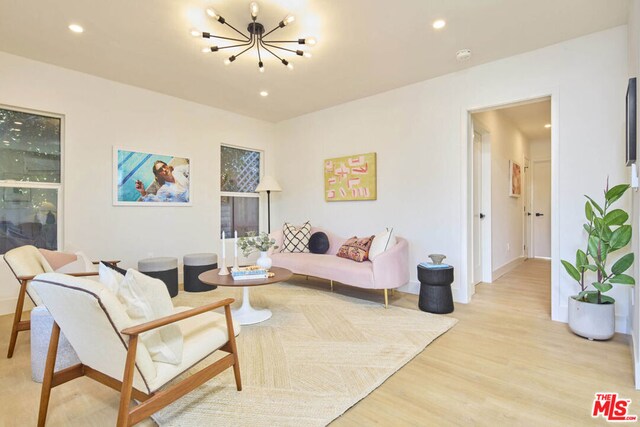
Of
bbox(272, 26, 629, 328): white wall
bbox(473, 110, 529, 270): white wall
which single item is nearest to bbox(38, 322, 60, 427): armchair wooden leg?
bbox(272, 26, 629, 328): white wall

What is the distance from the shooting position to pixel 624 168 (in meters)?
2.70

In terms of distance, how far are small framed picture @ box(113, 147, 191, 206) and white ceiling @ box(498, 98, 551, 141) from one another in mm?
4803

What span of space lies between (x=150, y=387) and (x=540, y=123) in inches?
261

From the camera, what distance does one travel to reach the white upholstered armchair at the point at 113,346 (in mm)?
1250

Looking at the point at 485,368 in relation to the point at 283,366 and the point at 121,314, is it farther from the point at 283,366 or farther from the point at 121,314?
the point at 121,314

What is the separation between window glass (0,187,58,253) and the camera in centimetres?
328

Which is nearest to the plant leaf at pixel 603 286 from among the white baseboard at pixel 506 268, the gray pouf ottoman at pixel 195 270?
the white baseboard at pixel 506 268

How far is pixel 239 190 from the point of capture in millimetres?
5387

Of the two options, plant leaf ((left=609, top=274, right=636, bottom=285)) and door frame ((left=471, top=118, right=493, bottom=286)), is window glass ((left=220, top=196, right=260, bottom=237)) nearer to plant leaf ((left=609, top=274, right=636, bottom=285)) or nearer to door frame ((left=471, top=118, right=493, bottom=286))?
door frame ((left=471, top=118, right=493, bottom=286))

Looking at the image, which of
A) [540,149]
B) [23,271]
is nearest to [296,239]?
[23,271]

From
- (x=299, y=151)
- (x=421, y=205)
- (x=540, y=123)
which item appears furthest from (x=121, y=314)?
(x=540, y=123)

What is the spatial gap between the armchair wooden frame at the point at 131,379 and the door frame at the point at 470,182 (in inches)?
111

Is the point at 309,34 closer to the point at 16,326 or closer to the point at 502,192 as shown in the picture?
the point at 16,326

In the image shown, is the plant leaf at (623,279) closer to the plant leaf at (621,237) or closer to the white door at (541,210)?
the plant leaf at (621,237)
